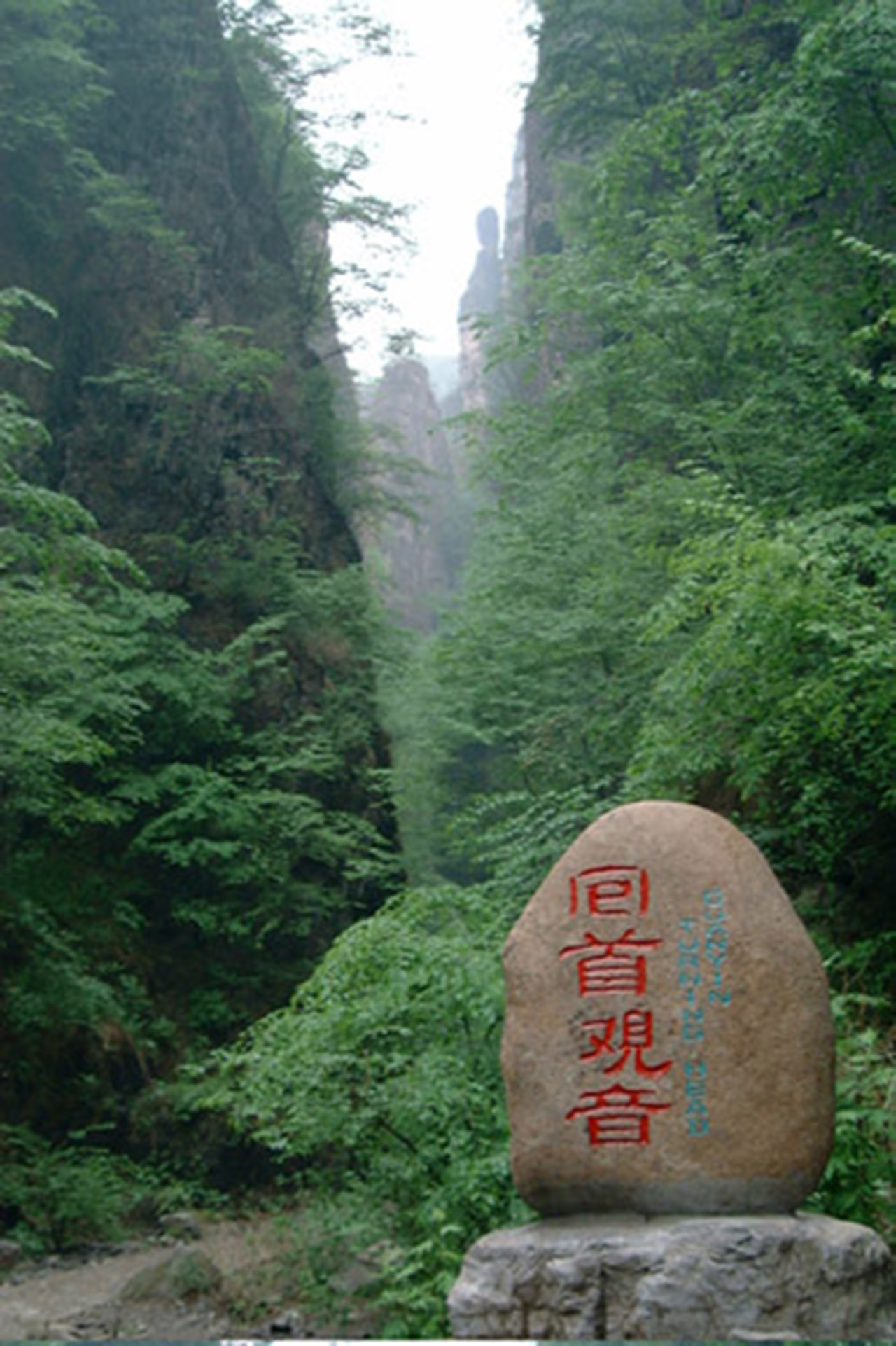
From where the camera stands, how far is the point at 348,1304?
24.9ft

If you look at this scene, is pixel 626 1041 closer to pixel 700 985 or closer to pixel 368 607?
pixel 700 985

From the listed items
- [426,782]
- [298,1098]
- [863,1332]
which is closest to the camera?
[863,1332]

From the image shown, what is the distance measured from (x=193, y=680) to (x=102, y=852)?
207 centimetres

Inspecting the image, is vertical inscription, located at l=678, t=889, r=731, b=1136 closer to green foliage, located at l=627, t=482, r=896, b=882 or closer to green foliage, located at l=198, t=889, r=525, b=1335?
green foliage, located at l=198, t=889, r=525, b=1335

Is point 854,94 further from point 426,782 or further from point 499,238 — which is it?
point 499,238

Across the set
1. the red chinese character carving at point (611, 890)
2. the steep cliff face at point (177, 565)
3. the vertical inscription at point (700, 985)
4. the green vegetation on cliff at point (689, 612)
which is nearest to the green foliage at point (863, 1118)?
the green vegetation on cliff at point (689, 612)

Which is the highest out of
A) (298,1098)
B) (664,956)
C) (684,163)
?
(684,163)

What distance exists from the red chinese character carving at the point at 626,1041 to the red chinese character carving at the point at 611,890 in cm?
42

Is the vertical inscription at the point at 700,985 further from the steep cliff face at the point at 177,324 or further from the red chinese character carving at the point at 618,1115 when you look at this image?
the steep cliff face at the point at 177,324

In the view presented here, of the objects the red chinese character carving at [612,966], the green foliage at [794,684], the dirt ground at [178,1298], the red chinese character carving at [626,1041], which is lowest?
the dirt ground at [178,1298]

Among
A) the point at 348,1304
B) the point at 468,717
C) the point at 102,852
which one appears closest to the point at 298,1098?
the point at 348,1304

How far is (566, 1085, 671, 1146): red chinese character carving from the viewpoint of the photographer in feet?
17.0

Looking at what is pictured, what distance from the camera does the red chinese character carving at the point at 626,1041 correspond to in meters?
5.29

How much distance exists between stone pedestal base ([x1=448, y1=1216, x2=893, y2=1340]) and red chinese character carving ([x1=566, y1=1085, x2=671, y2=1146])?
1.06 feet
